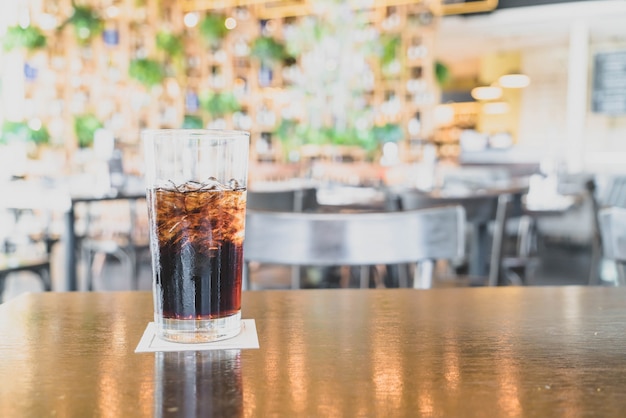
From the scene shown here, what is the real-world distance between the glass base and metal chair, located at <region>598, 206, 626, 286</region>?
1.00 metres

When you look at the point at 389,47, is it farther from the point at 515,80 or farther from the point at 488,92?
the point at 488,92

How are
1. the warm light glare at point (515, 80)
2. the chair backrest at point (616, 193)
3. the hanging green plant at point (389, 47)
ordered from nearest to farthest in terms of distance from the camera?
the chair backrest at point (616, 193)
the hanging green plant at point (389, 47)
the warm light glare at point (515, 80)

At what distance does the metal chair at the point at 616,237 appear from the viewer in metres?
1.33

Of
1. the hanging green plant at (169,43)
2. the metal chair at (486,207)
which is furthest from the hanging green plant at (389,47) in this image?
the metal chair at (486,207)

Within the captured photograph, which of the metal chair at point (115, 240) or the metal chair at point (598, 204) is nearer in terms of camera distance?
the metal chair at point (598, 204)

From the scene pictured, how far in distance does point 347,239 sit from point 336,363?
0.70 m

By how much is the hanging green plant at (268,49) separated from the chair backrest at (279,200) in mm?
5597

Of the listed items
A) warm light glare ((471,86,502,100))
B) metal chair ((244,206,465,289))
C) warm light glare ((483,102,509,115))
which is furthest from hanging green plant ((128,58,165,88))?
warm light glare ((483,102,509,115))

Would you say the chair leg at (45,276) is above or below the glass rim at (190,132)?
below

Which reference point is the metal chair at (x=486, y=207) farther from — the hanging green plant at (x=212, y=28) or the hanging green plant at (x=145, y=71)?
the hanging green plant at (x=212, y=28)

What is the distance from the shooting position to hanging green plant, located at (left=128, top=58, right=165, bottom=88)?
768cm

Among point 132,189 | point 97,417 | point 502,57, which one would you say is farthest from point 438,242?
point 502,57

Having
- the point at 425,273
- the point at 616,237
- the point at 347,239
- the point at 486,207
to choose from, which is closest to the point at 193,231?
the point at 347,239

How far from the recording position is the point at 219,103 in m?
8.10
